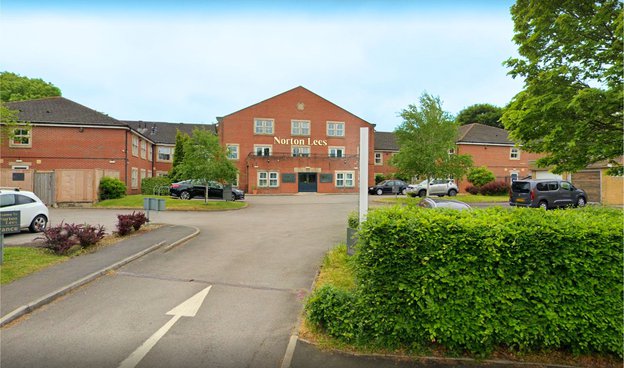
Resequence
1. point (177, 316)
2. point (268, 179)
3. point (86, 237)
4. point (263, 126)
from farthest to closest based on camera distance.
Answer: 1. point (263, 126)
2. point (268, 179)
3. point (86, 237)
4. point (177, 316)

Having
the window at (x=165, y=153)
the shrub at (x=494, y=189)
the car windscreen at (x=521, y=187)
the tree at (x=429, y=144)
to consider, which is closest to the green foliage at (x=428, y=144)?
the tree at (x=429, y=144)

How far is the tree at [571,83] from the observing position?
7.08 metres

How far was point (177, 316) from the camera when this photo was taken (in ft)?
16.9

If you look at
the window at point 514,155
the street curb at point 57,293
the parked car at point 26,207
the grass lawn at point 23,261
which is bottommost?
the street curb at point 57,293

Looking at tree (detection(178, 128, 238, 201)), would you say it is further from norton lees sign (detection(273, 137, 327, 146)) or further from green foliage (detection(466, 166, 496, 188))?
green foliage (detection(466, 166, 496, 188))

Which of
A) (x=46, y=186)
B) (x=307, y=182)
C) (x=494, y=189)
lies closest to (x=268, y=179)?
(x=307, y=182)

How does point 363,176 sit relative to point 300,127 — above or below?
below

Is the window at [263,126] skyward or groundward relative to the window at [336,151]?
skyward

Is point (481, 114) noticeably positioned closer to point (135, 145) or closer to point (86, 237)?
point (135, 145)

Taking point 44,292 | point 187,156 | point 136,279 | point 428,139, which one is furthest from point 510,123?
point 187,156

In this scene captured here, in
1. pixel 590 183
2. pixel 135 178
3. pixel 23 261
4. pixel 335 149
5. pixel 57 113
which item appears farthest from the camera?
pixel 335 149

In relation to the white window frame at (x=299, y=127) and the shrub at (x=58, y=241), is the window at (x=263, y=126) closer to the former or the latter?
the white window frame at (x=299, y=127)

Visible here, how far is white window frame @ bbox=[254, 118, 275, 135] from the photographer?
133 ft

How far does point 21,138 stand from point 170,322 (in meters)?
30.5
